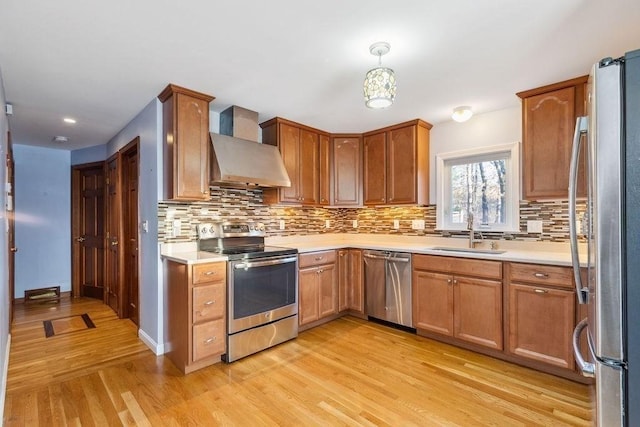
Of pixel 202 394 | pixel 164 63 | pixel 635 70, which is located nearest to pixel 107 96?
pixel 164 63

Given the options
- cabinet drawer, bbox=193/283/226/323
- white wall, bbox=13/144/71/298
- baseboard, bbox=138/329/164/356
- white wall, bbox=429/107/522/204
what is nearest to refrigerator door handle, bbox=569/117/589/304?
white wall, bbox=429/107/522/204

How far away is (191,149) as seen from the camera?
2719mm

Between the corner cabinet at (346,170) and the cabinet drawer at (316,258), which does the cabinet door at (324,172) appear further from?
the cabinet drawer at (316,258)

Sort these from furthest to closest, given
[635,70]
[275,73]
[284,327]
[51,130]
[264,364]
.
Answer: [51,130] → [284,327] → [264,364] → [275,73] → [635,70]

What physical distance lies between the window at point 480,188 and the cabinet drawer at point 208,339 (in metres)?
2.56

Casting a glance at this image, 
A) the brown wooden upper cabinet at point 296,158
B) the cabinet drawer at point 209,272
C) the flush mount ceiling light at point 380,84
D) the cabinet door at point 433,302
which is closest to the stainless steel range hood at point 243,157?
the brown wooden upper cabinet at point 296,158

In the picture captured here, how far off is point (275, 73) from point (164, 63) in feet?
2.53

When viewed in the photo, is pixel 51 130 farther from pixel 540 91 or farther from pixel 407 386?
pixel 540 91

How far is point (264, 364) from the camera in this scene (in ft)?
8.55

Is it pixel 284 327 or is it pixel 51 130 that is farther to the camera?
pixel 51 130

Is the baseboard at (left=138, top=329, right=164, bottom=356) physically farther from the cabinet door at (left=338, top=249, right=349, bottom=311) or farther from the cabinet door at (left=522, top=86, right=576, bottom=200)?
the cabinet door at (left=522, top=86, right=576, bottom=200)

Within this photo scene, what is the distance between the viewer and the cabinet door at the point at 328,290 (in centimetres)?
347

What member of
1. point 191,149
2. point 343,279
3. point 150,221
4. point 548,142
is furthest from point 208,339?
point 548,142

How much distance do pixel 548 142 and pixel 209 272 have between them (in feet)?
9.72
